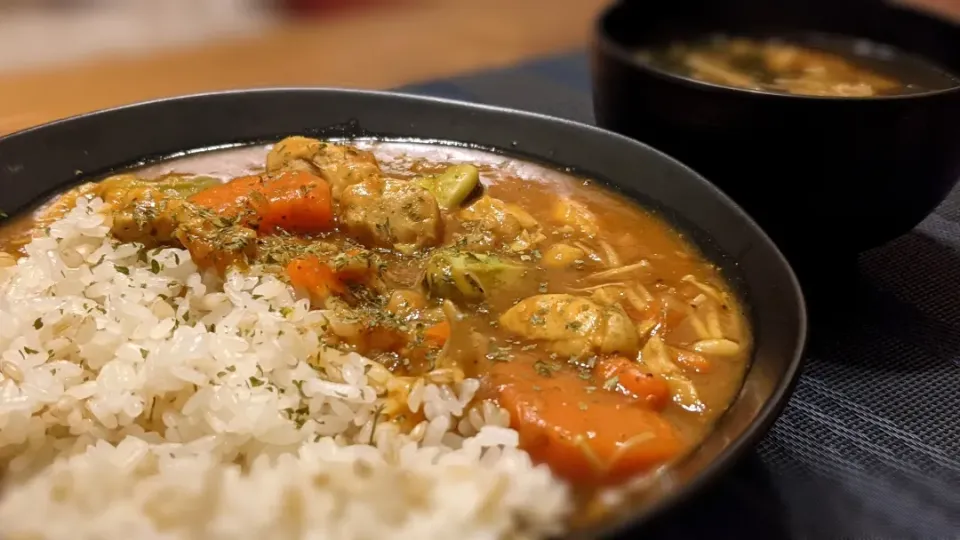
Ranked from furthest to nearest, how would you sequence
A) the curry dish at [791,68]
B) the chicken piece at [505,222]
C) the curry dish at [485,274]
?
the curry dish at [791,68] < the chicken piece at [505,222] < the curry dish at [485,274]

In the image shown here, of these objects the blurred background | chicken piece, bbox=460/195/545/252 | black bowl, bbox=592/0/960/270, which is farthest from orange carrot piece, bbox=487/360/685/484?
the blurred background

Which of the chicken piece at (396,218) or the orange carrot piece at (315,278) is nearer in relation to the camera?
the orange carrot piece at (315,278)

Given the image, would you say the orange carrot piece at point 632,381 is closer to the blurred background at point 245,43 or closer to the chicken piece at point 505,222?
the chicken piece at point 505,222

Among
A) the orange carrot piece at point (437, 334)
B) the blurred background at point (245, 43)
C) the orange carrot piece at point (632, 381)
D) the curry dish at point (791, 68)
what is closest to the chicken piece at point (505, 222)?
the orange carrot piece at point (437, 334)

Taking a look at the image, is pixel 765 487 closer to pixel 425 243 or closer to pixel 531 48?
pixel 425 243

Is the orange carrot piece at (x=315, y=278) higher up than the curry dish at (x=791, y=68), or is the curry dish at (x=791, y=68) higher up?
the orange carrot piece at (x=315, y=278)

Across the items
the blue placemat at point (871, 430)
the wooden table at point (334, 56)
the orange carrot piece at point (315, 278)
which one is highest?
the orange carrot piece at point (315, 278)

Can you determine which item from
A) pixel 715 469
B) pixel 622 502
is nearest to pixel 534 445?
pixel 622 502
